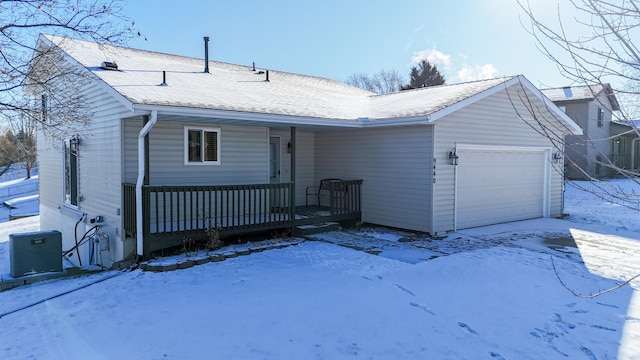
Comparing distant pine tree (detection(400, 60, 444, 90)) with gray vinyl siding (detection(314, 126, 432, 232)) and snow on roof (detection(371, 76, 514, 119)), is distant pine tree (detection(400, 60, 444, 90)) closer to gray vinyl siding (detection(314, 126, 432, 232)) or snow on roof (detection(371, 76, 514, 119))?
snow on roof (detection(371, 76, 514, 119))

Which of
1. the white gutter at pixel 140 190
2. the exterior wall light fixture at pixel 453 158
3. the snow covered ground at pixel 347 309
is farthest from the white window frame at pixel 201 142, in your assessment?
the exterior wall light fixture at pixel 453 158

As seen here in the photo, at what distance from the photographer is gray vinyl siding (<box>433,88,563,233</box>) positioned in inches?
382

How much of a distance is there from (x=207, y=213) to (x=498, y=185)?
289 inches

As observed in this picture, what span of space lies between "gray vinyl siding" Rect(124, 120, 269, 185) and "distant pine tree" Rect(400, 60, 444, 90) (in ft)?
87.8

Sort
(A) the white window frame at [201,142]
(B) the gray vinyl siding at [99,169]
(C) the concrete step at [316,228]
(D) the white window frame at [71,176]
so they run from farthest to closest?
1. (D) the white window frame at [71,176]
2. (C) the concrete step at [316,228]
3. (A) the white window frame at [201,142]
4. (B) the gray vinyl siding at [99,169]

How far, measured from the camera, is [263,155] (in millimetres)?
10422

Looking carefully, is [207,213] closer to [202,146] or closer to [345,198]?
[202,146]

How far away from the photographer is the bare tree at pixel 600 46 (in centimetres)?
265

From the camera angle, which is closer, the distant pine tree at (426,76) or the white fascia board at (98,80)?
the white fascia board at (98,80)

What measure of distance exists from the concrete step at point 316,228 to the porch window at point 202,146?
229 centimetres

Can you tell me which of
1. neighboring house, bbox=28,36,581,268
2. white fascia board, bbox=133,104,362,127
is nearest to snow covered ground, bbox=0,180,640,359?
neighboring house, bbox=28,36,581,268

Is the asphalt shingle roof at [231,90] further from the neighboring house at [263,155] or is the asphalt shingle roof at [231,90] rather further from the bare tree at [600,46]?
the bare tree at [600,46]

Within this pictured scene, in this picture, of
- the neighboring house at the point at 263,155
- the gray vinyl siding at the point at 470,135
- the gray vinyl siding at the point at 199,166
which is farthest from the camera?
the gray vinyl siding at the point at 470,135

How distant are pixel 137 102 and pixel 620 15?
626 centimetres
